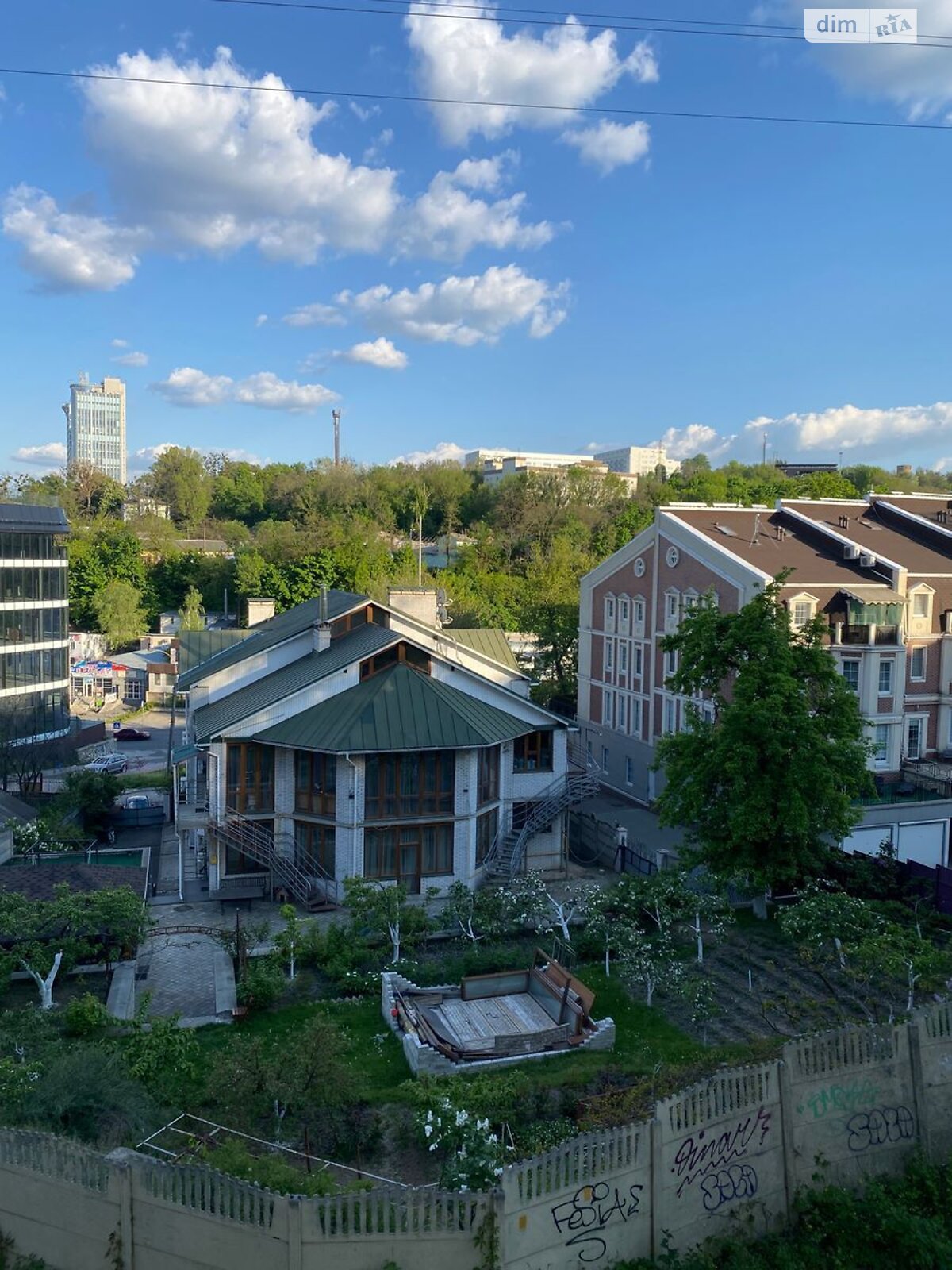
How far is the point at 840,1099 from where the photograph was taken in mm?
10977

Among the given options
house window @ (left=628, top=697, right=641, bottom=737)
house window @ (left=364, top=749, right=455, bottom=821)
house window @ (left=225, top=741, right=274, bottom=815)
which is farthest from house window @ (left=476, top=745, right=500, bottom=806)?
house window @ (left=628, top=697, right=641, bottom=737)

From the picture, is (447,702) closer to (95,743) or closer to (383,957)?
(383,957)

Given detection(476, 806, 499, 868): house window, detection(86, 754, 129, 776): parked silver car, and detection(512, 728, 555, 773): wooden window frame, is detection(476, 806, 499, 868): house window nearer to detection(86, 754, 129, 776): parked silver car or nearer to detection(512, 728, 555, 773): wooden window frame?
detection(512, 728, 555, 773): wooden window frame

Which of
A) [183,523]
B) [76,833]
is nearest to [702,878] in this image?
[76,833]

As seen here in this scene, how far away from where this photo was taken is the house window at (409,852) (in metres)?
24.4

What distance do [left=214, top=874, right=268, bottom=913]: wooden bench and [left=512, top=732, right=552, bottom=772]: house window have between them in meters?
7.38

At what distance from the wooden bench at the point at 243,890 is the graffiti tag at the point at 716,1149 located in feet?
53.7

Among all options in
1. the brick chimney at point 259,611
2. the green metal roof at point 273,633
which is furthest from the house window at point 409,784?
the brick chimney at point 259,611

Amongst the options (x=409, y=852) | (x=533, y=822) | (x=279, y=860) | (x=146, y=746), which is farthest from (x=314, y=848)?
(x=146, y=746)

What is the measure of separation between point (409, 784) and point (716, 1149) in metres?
15.1

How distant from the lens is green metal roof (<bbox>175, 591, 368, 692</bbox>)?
2920cm

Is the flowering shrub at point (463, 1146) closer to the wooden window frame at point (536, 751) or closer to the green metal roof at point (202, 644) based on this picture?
the wooden window frame at point (536, 751)

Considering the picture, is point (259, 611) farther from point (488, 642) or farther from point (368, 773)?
point (368, 773)

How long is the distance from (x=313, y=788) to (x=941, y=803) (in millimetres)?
17296
